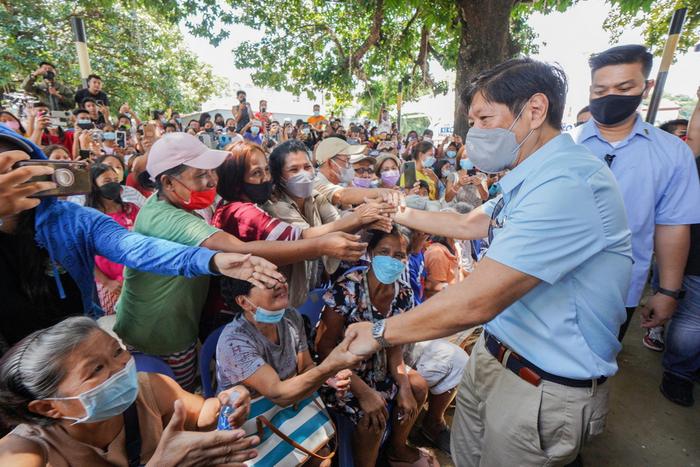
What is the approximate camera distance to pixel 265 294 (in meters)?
1.81

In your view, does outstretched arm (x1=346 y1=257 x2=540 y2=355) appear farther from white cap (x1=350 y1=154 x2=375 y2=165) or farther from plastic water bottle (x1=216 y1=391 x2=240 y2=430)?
white cap (x1=350 y1=154 x2=375 y2=165)

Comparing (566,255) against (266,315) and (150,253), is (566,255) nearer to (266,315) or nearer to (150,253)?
(266,315)

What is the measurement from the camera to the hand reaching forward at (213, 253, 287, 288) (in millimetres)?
1565

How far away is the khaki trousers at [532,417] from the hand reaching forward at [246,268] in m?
1.06

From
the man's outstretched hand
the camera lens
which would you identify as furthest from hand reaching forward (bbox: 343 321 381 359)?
the camera lens

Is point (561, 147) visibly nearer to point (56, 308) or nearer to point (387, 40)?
point (56, 308)

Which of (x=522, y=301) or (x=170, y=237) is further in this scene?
(x=170, y=237)

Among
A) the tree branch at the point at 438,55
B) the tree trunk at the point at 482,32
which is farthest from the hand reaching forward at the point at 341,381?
the tree branch at the point at 438,55

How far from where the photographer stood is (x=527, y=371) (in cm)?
144

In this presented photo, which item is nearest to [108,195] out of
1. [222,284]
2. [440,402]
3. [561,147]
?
[222,284]

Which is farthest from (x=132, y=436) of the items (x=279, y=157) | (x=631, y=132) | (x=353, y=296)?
(x=631, y=132)

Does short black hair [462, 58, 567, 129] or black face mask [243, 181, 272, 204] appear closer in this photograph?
short black hair [462, 58, 567, 129]

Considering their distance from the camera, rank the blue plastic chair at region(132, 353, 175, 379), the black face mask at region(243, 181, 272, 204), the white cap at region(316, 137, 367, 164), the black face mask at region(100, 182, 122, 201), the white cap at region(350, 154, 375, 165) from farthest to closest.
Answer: the white cap at region(350, 154, 375, 165), the white cap at region(316, 137, 367, 164), the black face mask at region(100, 182, 122, 201), the black face mask at region(243, 181, 272, 204), the blue plastic chair at region(132, 353, 175, 379)

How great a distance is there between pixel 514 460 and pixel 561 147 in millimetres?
1287
